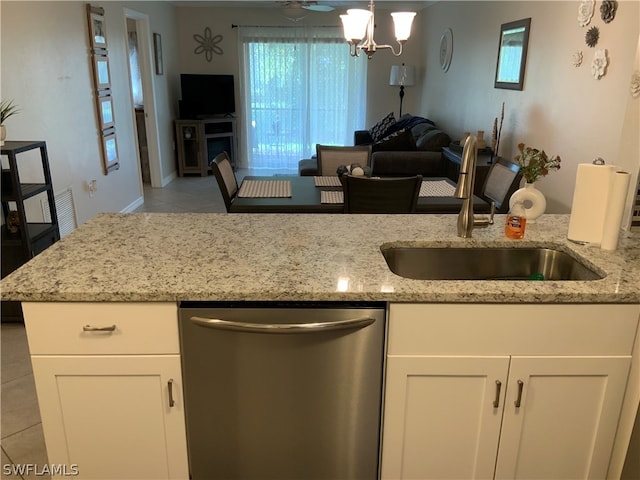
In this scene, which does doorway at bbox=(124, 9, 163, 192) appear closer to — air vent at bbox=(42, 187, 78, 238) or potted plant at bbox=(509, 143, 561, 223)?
air vent at bbox=(42, 187, 78, 238)

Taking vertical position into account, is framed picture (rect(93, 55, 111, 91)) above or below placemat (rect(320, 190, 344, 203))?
above

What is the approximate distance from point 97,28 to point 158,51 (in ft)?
6.64

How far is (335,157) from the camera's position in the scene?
3.98 m

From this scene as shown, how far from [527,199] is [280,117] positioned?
6.37m

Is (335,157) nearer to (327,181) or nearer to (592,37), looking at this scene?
(327,181)

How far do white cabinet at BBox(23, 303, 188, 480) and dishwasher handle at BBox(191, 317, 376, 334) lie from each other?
0.11 metres

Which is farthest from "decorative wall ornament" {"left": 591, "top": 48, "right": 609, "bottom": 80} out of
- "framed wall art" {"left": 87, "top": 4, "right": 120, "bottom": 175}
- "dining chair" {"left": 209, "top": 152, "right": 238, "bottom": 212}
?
"framed wall art" {"left": 87, "top": 4, "right": 120, "bottom": 175}

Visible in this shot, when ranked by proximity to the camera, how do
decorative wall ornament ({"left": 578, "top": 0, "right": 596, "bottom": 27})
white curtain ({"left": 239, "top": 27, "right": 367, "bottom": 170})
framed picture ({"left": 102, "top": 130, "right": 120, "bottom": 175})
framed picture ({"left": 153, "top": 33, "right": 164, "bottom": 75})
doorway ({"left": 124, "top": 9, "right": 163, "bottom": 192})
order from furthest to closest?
white curtain ({"left": 239, "top": 27, "right": 367, "bottom": 170}) < framed picture ({"left": 153, "top": 33, "right": 164, "bottom": 75}) < doorway ({"left": 124, "top": 9, "right": 163, "bottom": 192}) < framed picture ({"left": 102, "top": 130, "right": 120, "bottom": 175}) < decorative wall ornament ({"left": 578, "top": 0, "right": 596, "bottom": 27})

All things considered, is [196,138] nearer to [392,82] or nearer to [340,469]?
[392,82]

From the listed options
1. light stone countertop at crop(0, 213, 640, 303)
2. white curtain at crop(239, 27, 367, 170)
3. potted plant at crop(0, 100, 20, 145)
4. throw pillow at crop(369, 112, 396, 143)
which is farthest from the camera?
white curtain at crop(239, 27, 367, 170)

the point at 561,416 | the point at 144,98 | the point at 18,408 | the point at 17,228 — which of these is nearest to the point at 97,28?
the point at 144,98

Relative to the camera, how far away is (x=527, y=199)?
1972 millimetres

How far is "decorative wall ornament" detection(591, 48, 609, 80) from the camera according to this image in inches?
124

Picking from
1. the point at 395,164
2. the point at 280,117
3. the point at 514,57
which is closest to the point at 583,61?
the point at 514,57
